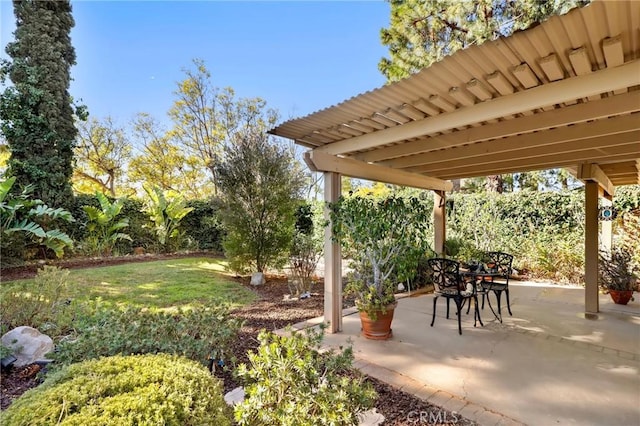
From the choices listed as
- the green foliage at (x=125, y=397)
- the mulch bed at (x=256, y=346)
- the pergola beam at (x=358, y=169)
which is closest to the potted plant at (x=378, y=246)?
the pergola beam at (x=358, y=169)

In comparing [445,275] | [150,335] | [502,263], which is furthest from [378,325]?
[502,263]

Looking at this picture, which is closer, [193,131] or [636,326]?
[636,326]

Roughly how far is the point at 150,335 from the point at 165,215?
32.9 feet

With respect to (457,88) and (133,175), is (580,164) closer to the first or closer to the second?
(457,88)

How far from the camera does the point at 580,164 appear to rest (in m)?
5.23

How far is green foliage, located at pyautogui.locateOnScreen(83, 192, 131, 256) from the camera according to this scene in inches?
387

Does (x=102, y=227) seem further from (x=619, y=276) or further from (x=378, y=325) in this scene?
(x=619, y=276)

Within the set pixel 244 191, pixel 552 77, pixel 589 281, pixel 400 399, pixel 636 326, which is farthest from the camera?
pixel 244 191

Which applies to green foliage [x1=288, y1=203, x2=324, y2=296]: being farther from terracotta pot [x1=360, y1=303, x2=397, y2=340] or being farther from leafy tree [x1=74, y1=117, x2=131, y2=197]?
leafy tree [x1=74, y1=117, x2=131, y2=197]

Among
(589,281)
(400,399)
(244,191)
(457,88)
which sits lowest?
(400,399)

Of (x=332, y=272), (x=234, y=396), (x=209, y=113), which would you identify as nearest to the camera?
(x=234, y=396)

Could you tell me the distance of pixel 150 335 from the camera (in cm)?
282

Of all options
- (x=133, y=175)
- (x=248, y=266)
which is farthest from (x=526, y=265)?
(x=133, y=175)

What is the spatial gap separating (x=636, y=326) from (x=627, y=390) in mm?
2598
